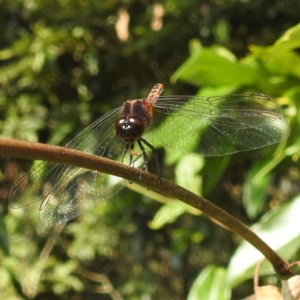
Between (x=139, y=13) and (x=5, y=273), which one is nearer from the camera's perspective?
(x=5, y=273)

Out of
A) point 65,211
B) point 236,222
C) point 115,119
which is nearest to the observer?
point 236,222

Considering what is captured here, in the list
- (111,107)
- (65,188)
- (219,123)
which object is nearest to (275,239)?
(219,123)

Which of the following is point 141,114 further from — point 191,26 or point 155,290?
point 155,290

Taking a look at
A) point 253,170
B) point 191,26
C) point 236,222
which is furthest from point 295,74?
point 191,26

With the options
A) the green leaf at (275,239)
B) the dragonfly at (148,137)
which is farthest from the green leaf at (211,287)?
the dragonfly at (148,137)

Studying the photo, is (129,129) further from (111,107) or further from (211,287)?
(111,107)
